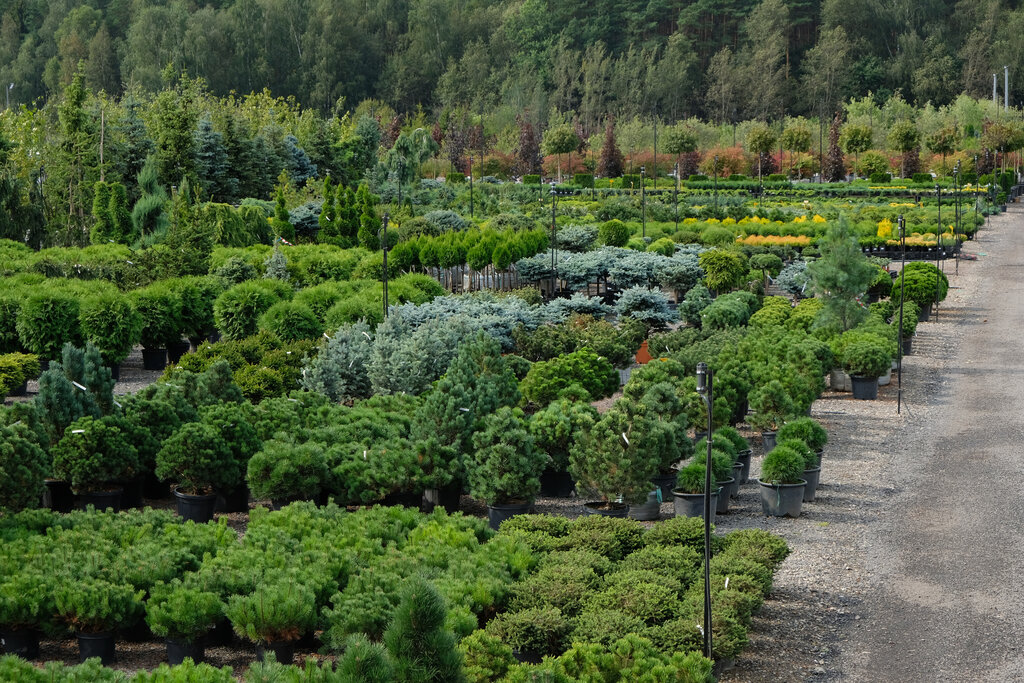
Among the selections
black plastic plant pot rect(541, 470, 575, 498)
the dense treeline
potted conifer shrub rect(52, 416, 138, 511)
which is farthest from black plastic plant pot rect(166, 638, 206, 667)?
the dense treeline

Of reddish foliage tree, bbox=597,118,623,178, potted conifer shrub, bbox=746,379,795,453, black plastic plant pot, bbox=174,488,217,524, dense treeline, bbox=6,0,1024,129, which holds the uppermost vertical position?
dense treeline, bbox=6,0,1024,129

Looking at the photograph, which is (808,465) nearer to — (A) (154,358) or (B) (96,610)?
(B) (96,610)

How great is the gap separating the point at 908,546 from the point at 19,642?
8097mm

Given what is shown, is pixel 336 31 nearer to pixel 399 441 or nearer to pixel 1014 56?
pixel 1014 56

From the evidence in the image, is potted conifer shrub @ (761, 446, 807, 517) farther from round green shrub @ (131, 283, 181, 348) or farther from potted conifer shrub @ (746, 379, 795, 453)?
round green shrub @ (131, 283, 181, 348)

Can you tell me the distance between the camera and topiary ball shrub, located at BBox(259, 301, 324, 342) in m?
19.2

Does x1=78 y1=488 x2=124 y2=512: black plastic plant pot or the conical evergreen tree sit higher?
the conical evergreen tree

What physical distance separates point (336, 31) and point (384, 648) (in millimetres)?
95774

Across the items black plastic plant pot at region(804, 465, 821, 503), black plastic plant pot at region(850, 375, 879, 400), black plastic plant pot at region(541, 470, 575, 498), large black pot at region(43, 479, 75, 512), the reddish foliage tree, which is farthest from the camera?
the reddish foliage tree

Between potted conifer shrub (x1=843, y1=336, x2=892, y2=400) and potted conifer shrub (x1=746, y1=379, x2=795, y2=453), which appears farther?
potted conifer shrub (x1=843, y1=336, x2=892, y2=400)

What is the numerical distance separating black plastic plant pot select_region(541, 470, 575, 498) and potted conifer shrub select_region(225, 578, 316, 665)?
5202mm

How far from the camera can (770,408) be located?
15.3m

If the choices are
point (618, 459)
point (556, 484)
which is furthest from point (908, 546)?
point (556, 484)

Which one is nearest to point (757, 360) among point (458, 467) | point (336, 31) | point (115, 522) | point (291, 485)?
point (458, 467)
